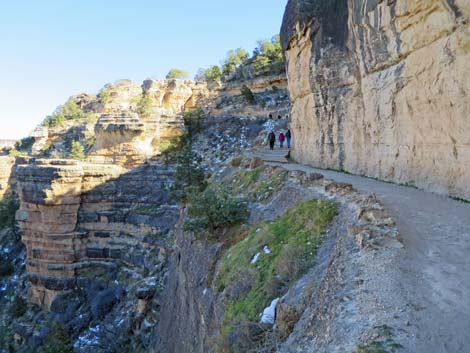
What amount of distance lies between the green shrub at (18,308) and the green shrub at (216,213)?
1901 cm

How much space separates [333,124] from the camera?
1178 cm

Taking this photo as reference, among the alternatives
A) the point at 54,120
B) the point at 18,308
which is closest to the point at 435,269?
the point at 18,308

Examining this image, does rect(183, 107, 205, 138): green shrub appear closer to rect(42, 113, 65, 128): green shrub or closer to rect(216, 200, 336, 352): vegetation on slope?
rect(216, 200, 336, 352): vegetation on slope

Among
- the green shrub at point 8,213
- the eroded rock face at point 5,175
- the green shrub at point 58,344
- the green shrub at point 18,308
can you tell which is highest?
the eroded rock face at point 5,175

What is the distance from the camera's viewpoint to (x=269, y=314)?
4840 mm

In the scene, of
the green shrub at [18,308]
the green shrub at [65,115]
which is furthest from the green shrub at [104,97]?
the green shrub at [18,308]

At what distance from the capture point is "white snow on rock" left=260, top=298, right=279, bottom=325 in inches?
187

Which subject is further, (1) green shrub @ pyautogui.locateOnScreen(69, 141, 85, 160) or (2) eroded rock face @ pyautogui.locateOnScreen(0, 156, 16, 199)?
(2) eroded rock face @ pyautogui.locateOnScreen(0, 156, 16, 199)

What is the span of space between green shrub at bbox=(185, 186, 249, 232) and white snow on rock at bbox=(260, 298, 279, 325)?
16.8ft

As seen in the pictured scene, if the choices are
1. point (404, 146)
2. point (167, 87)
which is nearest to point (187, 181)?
point (404, 146)

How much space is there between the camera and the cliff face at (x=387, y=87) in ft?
20.5

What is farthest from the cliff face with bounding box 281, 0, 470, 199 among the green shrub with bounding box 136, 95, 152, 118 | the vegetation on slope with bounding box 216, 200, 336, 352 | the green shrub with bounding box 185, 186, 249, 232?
the green shrub with bounding box 136, 95, 152, 118

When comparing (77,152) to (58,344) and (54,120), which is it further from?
(54,120)

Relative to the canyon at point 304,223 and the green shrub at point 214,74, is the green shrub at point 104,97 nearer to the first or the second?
the green shrub at point 214,74
